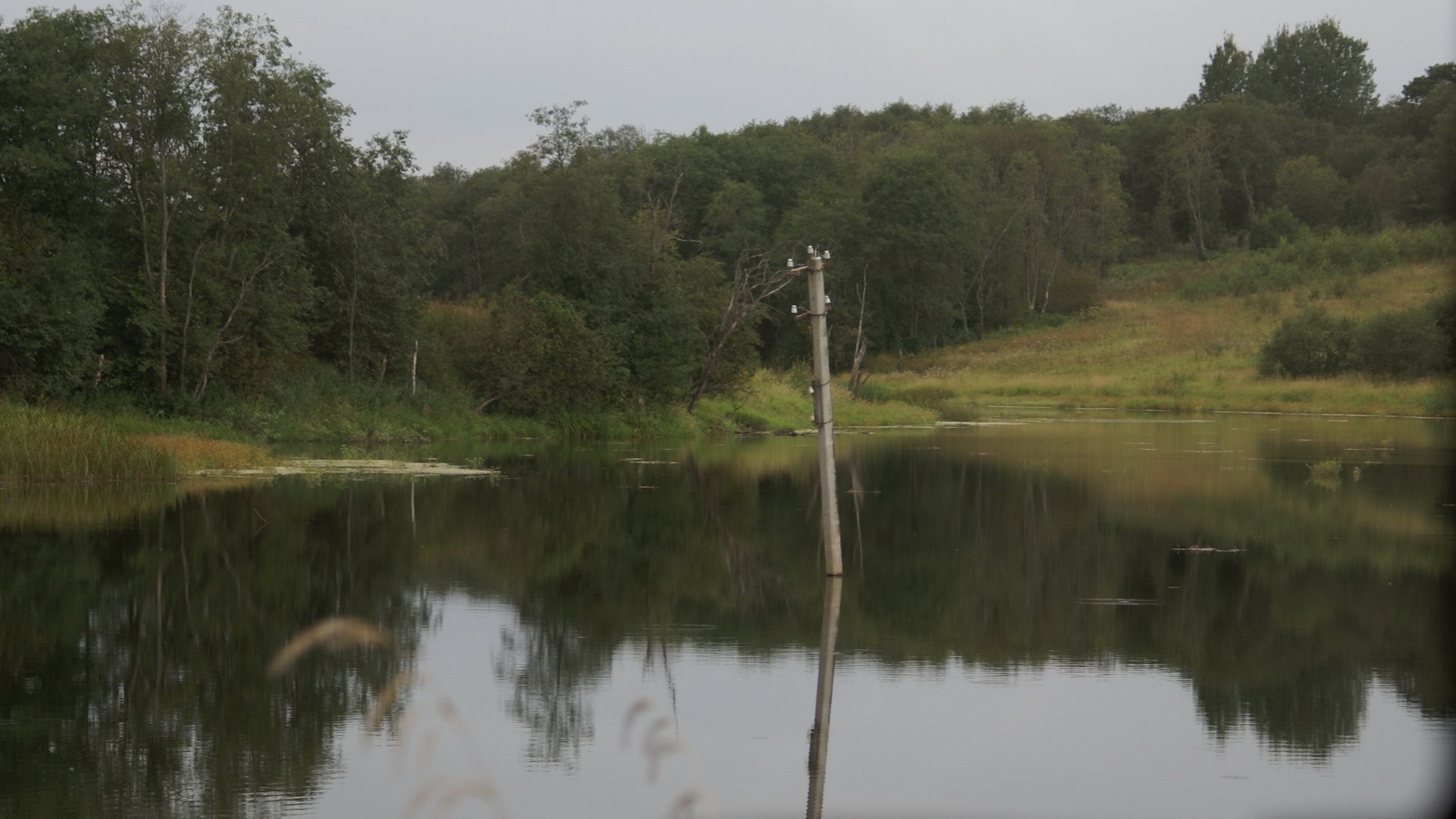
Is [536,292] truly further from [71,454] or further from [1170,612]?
[1170,612]

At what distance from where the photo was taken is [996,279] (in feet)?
289

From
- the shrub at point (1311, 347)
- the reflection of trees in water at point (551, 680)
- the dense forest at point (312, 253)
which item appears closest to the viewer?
the reflection of trees in water at point (551, 680)

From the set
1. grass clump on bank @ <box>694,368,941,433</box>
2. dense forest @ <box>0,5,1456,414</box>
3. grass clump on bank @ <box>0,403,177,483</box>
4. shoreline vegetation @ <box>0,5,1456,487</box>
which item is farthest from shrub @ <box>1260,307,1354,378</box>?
grass clump on bank @ <box>0,403,177,483</box>

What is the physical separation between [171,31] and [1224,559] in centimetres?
2422

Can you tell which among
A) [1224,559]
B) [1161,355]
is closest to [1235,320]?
[1161,355]

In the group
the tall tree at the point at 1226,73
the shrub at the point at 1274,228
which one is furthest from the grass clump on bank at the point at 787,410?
the tall tree at the point at 1226,73

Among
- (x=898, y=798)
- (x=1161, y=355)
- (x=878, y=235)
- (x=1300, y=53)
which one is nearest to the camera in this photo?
(x=898, y=798)

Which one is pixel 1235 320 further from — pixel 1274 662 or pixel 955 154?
pixel 1274 662

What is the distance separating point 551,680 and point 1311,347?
2254 inches

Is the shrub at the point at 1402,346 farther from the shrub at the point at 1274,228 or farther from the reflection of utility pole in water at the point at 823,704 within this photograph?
the reflection of utility pole in water at the point at 823,704

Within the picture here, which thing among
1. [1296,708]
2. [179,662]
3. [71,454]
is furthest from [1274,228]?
[179,662]

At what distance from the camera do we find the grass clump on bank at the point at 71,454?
22.1 meters

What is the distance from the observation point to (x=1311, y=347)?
60250 millimetres

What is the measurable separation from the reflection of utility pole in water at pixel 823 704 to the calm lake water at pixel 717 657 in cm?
3
